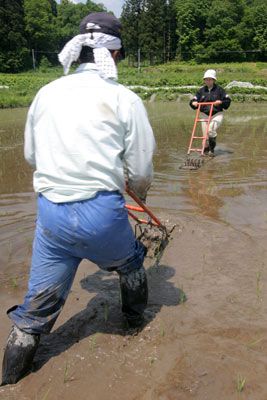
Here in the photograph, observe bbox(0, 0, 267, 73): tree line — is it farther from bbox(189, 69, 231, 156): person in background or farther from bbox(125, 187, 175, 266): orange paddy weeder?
bbox(125, 187, 175, 266): orange paddy weeder

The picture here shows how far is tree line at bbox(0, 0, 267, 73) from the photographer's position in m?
68.7

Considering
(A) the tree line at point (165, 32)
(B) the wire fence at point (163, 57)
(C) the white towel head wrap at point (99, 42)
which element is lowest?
(B) the wire fence at point (163, 57)

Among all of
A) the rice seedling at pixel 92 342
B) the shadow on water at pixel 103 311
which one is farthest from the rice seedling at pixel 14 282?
the rice seedling at pixel 92 342

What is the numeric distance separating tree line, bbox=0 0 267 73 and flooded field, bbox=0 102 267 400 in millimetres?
65255

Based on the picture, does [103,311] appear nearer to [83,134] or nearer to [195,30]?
[83,134]

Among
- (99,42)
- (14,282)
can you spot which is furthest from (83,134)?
(14,282)

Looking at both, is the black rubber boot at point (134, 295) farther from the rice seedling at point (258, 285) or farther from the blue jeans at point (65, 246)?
the rice seedling at point (258, 285)

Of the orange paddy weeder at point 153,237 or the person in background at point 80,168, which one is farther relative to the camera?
the orange paddy weeder at point 153,237

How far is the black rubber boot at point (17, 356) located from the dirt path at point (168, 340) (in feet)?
0.18

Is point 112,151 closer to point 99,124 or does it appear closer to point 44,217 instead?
point 99,124

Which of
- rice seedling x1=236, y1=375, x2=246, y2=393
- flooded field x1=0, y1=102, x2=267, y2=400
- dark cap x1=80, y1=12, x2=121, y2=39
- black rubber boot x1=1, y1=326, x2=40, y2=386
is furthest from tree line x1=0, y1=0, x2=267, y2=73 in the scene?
rice seedling x1=236, y1=375, x2=246, y2=393

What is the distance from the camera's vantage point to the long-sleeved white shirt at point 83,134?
2438 mm

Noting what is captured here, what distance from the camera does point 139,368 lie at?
2.76 meters

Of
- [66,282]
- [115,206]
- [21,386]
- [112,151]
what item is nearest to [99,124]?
[112,151]
